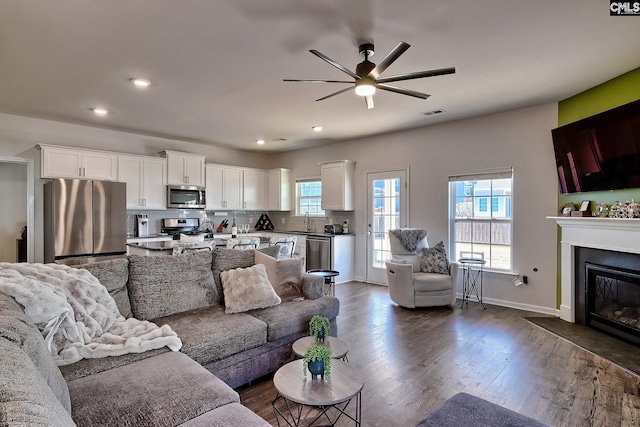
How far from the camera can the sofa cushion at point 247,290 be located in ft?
9.32

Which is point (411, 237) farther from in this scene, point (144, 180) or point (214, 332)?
point (144, 180)

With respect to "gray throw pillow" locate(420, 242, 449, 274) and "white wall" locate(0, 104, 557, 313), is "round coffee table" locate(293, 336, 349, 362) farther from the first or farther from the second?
"white wall" locate(0, 104, 557, 313)

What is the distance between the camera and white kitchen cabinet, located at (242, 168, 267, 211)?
288 inches

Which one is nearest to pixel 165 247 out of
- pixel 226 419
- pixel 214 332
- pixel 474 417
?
pixel 214 332

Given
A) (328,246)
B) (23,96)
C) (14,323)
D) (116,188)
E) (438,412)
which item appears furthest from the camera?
(328,246)

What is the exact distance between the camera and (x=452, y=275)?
4.64m

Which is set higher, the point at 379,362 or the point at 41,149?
the point at 41,149

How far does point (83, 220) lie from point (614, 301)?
6.69m

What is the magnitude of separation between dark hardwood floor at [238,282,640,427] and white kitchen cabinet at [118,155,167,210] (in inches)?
153

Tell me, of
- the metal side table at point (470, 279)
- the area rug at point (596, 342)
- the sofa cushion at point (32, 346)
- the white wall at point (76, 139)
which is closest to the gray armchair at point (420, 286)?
the metal side table at point (470, 279)

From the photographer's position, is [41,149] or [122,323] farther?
[41,149]

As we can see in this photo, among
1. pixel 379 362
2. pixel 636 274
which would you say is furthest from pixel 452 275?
pixel 379 362

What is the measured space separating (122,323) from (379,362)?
6.82 ft

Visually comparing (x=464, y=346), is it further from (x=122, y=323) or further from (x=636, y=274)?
(x=122, y=323)
